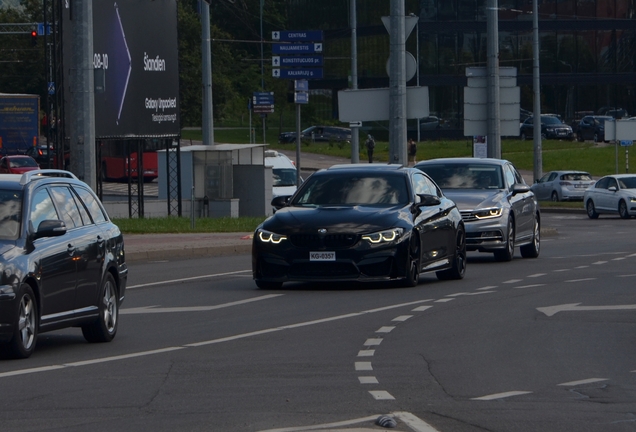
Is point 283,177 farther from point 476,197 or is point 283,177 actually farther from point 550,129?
point 550,129

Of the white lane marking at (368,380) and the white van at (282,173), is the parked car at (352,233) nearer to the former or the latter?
the white lane marking at (368,380)

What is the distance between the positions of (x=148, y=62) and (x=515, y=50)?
53.0m

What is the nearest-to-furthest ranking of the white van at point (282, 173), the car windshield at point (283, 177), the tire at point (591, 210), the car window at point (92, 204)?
the car window at point (92, 204) → the white van at point (282, 173) → the car windshield at point (283, 177) → the tire at point (591, 210)

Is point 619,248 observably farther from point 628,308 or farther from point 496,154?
point 628,308

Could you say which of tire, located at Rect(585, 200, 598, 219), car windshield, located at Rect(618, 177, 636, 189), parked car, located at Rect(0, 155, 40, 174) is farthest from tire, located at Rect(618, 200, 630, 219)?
parked car, located at Rect(0, 155, 40, 174)

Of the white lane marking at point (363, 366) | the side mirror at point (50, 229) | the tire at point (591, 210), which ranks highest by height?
the side mirror at point (50, 229)

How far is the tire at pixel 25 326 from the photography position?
10.3 m

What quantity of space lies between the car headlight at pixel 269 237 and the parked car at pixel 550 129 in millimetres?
64707

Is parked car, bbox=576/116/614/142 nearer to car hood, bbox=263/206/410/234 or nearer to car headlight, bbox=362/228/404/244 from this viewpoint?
car hood, bbox=263/206/410/234

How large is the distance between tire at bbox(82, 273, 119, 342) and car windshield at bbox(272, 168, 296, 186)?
28943 mm

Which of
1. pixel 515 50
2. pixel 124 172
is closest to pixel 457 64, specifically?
pixel 515 50

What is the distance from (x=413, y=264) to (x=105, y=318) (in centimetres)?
593

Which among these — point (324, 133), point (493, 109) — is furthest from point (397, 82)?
point (324, 133)

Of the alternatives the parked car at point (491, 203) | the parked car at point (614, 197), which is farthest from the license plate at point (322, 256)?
the parked car at point (614, 197)
